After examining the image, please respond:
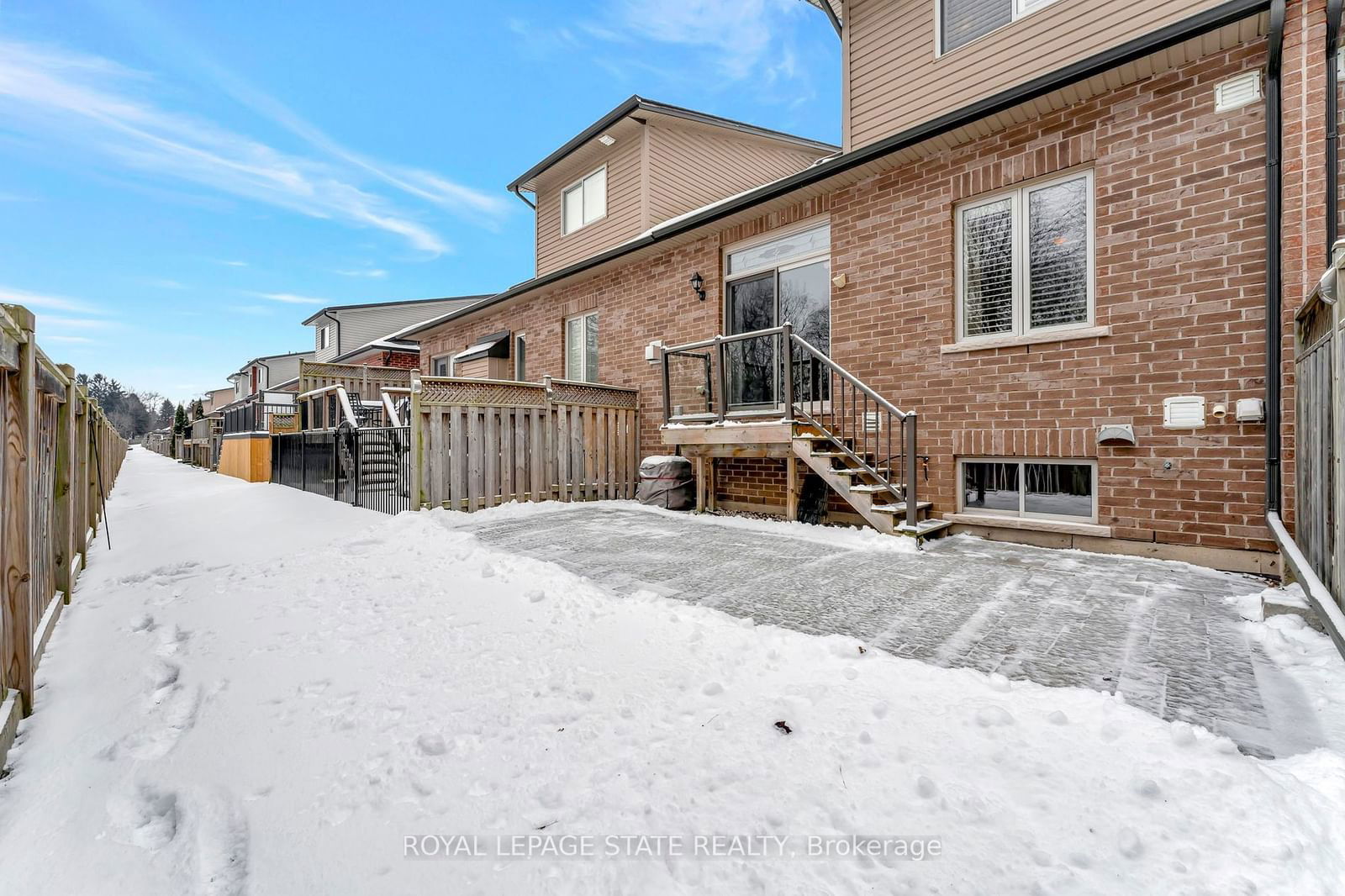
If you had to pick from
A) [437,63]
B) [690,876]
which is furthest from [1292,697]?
[437,63]

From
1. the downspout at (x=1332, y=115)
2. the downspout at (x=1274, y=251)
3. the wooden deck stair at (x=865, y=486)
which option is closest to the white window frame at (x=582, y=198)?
the wooden deck stair at (x=865, y=486)

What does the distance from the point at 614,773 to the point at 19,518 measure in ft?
8.65

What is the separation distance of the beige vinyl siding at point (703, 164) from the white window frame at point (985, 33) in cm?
516

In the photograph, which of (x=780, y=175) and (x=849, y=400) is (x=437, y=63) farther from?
(x=849, y=400)

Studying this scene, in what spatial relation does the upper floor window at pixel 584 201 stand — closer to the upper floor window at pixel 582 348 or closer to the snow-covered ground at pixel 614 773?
the upper floor window at pixel 582 348

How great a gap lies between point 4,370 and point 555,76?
35.6 m

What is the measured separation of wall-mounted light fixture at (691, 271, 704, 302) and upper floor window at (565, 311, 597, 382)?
103 inches

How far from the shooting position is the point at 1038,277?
5441 millimetres

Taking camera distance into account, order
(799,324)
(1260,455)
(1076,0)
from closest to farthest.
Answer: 1. (1260,455)
2. (1076,0)
3. (799,324)

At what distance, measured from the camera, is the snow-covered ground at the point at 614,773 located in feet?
4.75

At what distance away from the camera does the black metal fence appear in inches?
309

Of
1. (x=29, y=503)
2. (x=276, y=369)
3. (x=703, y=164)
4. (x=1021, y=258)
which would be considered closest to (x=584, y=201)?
(x=703, y=164)

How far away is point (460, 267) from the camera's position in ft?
261

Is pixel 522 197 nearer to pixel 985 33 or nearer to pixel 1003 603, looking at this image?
pixel 985 33
